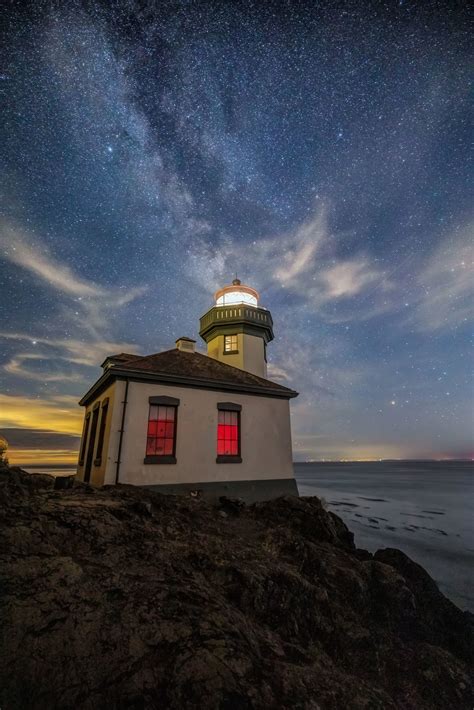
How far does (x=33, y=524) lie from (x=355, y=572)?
6.23 meters

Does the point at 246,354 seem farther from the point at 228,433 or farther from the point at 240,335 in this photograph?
the point at 228,433

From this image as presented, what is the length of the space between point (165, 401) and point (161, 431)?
1000 mm

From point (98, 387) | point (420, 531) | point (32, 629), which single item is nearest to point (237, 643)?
point (32, 629)

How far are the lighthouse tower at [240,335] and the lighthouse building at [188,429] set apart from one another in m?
3.50

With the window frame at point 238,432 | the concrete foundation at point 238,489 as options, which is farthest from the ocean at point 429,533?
the window frame at point 238,432

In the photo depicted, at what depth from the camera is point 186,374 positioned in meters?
10.7

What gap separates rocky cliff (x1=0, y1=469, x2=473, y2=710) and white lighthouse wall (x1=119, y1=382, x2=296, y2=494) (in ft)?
6.52

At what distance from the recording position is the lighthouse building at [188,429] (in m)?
9.48

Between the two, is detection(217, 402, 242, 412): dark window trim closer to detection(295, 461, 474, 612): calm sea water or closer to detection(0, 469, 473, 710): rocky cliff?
detection(0, 469, 473, 710): rocky cliff

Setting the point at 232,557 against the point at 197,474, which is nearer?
the point at 232,557

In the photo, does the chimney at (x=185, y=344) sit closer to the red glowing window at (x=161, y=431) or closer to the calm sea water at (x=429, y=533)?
the red glowing window at (x=161, y=431)

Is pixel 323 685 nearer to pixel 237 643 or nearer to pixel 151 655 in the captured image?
pixel 237 643

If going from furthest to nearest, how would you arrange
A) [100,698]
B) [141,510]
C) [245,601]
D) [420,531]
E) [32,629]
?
[420,531], [141,510], [245,601], [32,629], [100,698]

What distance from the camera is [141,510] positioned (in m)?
6.10
